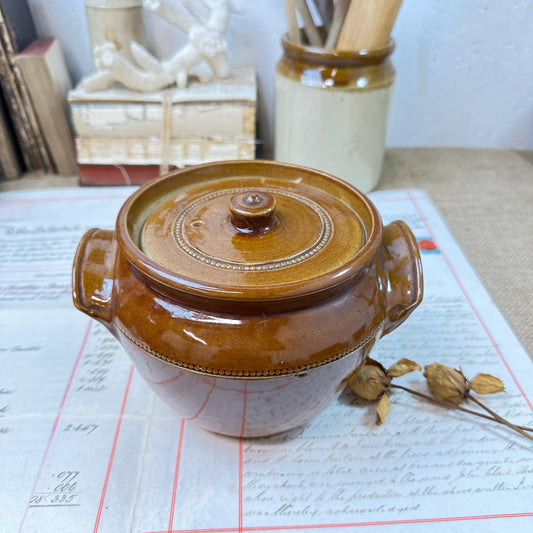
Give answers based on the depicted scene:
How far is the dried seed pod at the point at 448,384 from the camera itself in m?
0.61

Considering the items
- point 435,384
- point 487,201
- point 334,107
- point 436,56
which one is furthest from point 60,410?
point 436,56

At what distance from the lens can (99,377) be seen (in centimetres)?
66

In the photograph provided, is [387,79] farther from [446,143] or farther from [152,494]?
[152,494]

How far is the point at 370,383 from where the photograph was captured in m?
0.61

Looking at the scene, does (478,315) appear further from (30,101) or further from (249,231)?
(30,101)

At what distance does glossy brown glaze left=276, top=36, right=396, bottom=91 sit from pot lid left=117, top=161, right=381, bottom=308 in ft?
1.22

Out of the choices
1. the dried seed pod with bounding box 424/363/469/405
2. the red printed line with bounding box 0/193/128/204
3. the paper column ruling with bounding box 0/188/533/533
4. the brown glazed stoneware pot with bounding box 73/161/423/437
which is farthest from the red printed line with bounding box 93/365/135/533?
the red printed line with bounding box 0/193/128/204

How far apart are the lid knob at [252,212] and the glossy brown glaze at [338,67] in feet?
1.60

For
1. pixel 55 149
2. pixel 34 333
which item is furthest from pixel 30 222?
pixel 34 333

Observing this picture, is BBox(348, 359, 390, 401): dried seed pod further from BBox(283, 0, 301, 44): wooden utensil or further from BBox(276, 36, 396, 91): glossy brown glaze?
BBox(283, 0, 301, 44): wooden utensil

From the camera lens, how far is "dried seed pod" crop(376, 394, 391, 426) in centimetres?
59

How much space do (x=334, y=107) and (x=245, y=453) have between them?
64cm

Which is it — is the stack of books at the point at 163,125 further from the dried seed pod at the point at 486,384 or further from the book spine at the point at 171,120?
the dried seed pod at the point at 486,384

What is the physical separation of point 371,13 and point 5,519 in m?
0.88
